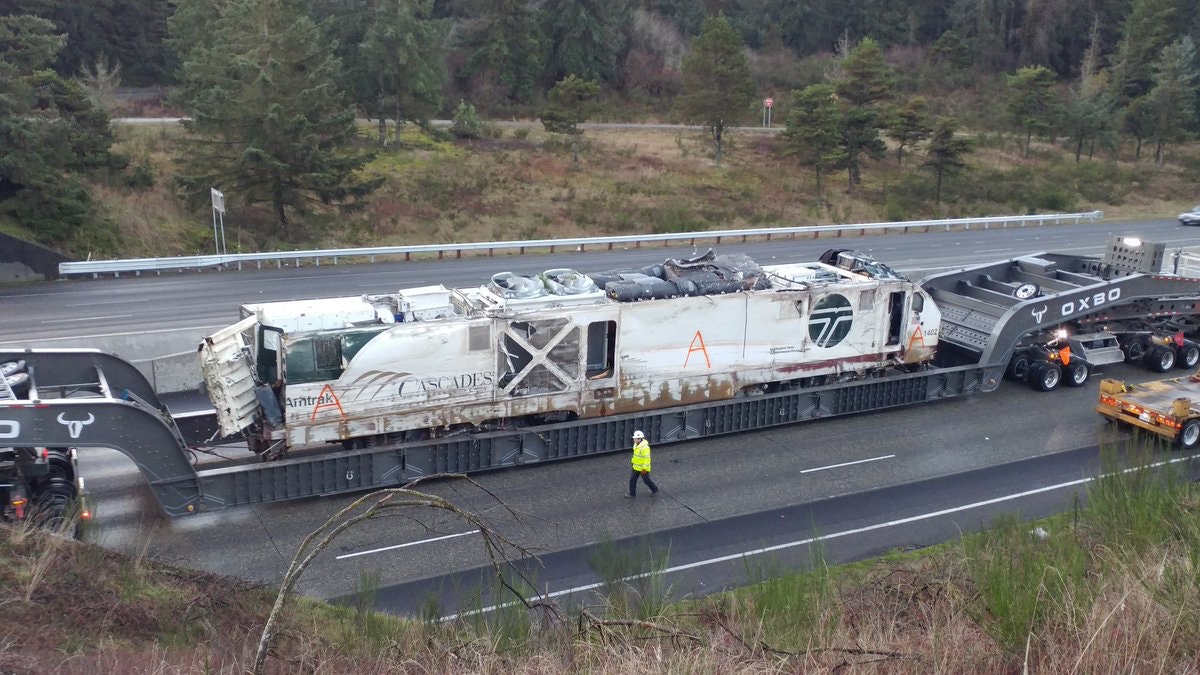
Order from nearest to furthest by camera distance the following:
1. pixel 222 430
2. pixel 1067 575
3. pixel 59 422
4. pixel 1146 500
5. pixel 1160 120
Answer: pixel 1067 575
pixel 1146 500
pixel 59 422
pixel 222 430
pixel 1160 120

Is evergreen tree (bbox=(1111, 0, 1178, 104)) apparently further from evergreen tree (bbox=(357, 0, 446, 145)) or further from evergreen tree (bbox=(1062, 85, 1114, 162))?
evergreen tree (bbox=(357, 0, 446, 145))

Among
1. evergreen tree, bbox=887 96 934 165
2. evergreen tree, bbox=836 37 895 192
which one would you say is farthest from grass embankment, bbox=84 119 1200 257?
evergreen tree, bbox=836 37 895 192

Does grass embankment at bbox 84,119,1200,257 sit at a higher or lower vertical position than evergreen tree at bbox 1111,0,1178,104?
lower

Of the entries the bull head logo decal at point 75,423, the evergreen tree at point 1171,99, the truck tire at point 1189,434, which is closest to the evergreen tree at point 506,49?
the evergreen tree at point 1171,99

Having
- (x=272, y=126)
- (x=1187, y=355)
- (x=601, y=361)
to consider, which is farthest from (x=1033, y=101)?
(x=601, y=361)

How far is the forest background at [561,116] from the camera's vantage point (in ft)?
125

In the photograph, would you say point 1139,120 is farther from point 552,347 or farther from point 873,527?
point 552,347

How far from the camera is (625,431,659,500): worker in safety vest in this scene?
1505 centimetres

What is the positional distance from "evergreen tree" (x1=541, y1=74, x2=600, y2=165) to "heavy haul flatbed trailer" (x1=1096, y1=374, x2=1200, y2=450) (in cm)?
4049

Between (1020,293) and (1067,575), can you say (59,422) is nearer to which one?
(1067,575)

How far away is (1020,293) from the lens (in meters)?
22.4

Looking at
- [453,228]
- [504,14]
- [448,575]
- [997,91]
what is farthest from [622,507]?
[997,91]

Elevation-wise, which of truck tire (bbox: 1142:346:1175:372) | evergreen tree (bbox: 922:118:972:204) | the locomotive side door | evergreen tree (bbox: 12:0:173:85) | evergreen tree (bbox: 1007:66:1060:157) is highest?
evergreen tree (bbox: 12:0:173:85)

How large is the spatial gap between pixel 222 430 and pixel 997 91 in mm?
81864
